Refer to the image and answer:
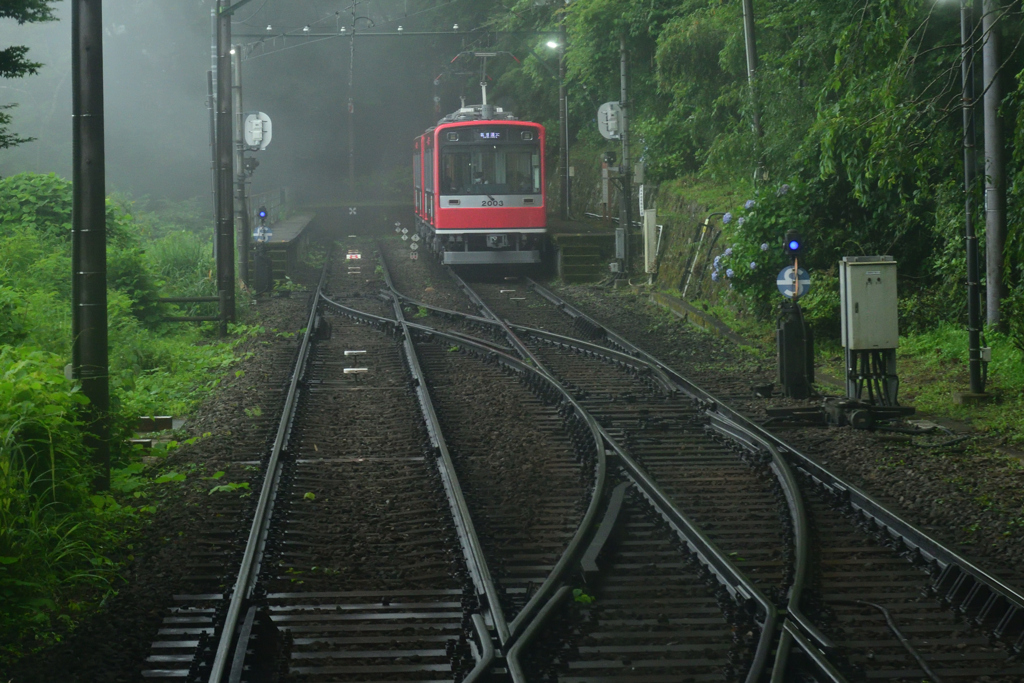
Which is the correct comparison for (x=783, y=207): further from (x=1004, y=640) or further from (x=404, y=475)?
(x=1004, y=640)

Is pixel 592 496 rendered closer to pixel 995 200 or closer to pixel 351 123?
pixel 995 200

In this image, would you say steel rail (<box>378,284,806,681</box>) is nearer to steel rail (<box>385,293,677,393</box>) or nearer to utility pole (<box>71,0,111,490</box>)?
steel rail (<box>385,293,677,393</box>)

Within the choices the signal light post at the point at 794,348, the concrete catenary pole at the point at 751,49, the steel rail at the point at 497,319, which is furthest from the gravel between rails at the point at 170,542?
the concrete catenary pole at the point at 751,49

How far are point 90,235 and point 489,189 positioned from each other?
16130mm

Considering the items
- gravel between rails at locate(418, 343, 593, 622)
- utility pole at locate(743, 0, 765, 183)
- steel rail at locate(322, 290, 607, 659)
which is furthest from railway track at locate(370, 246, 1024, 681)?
utility pole at locate(743, 0, 765, 183)

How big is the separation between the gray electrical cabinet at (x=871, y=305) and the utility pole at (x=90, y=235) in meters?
6.39

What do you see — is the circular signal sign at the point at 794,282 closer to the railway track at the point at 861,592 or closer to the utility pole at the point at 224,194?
the railway track at the point at 861,592

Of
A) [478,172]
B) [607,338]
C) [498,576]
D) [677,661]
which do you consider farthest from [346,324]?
[677,661]

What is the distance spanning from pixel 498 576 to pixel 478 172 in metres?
17.9

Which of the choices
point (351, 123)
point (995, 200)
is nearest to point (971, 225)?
point (995, 200)

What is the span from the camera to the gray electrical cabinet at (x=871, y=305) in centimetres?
1001

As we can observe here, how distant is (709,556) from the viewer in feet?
20.0

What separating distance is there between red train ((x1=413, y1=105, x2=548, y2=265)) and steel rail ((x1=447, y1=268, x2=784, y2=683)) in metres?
14.7

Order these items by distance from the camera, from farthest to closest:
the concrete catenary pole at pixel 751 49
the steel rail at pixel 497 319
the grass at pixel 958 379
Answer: the concrete catenary pole at pixel 751 49 < the steel rail at pixel 497 319 < the grass at pixel 958 379
